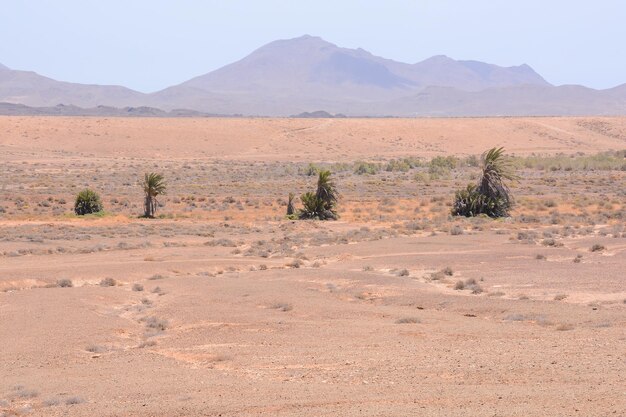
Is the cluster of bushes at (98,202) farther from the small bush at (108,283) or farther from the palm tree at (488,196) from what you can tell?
the small bush at (108,283)

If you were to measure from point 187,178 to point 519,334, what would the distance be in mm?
52048

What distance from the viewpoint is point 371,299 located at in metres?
19.8

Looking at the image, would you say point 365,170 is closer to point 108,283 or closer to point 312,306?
point 108,283

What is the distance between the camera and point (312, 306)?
18.4 meters

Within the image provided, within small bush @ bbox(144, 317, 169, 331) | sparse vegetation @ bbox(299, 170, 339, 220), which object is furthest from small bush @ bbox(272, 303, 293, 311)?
sparse vegetation @ bbox(299, 170, 339, 220)

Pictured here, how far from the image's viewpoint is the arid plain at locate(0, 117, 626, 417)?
1114cm

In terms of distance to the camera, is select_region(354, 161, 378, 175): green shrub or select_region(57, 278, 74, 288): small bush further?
select_region(354, 161, 378, 175): green shrub

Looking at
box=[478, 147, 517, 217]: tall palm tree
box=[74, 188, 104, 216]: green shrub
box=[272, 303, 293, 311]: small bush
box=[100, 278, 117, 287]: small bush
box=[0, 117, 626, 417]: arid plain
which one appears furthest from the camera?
box=[74, 188, 104, 216]: green shrub

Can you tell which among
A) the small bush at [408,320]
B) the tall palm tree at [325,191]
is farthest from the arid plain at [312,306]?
the tall palm tree at [325,191]

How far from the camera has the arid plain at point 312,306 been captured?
11.1m

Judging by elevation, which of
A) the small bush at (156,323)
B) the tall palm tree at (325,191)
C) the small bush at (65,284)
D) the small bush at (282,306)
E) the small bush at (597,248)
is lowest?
the small bush at (65,284)

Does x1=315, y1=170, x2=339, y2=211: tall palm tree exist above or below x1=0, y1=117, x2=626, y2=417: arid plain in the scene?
above

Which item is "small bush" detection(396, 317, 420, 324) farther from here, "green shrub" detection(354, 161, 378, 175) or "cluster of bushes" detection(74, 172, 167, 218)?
"green shrub" detection(354, 161, 378, 175)

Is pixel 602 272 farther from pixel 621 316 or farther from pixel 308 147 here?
pixel 308 147
